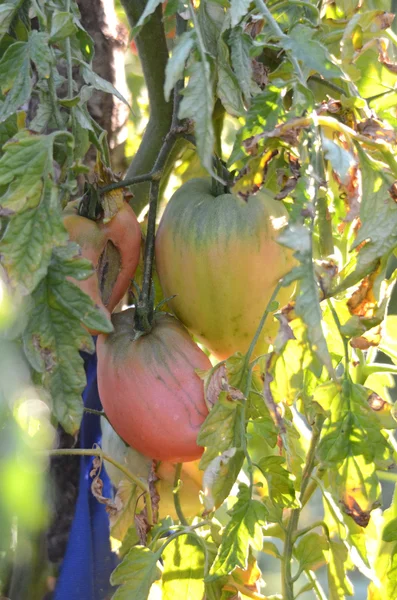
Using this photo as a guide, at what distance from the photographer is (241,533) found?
573mm

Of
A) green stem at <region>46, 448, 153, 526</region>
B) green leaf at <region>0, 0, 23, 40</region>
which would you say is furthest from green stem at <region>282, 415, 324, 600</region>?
green leaf at <region>0, 0, 23, 40</region>

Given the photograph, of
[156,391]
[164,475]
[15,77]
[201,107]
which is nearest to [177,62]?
[201,107]

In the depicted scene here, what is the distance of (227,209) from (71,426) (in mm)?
234

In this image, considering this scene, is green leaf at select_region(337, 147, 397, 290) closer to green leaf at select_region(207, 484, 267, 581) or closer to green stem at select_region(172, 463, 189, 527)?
green leaf at select_region(207, 484, 267, 581)

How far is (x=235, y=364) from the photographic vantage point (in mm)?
612

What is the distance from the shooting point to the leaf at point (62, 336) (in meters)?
0.52

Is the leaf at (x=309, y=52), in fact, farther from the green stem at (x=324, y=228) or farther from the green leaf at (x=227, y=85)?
the green stem at (x=324, y=228)

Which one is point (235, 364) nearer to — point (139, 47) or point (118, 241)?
point (118, 241)

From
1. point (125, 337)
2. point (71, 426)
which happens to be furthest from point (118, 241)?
point (71, 426)

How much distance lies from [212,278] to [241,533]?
20 centimetres

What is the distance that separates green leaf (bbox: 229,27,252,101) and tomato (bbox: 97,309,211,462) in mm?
219

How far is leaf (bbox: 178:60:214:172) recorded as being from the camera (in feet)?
1.61

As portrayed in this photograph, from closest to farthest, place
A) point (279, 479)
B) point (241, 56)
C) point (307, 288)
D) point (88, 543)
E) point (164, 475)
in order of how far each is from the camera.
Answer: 1. point (307, 288)
2. point (241, 56)
3. point (279, 479)
4. point (164, 475)
5. point (88, 543)

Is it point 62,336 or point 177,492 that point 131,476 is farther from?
point 62,336
